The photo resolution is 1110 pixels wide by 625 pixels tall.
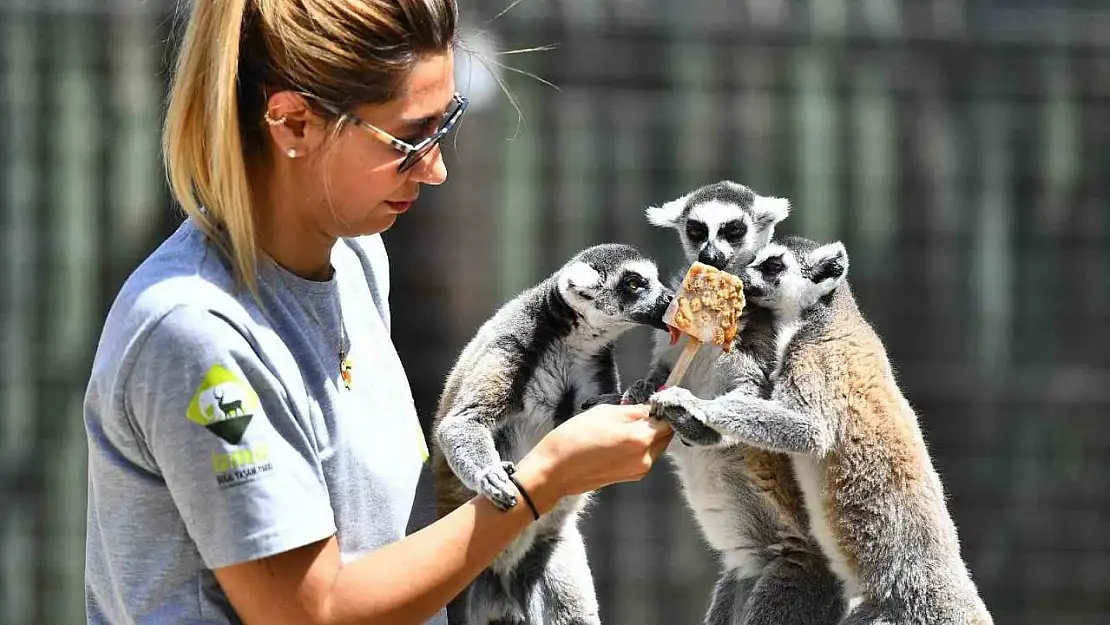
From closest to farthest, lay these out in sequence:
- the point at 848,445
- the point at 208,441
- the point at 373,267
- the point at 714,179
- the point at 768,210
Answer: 1. the point at 208,441
2. the point at 373,267
3. the point at 848,445
4. the point at 768,210
5. the point at 714,179

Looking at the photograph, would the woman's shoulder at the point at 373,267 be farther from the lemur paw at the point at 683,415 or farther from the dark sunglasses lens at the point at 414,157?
the lemur paw at the point at 683,415

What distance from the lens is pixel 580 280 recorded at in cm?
281

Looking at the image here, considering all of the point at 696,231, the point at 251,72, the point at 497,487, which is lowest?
the point at 497,487

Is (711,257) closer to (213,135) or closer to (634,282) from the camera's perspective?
(634,282)

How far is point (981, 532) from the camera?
224 inches

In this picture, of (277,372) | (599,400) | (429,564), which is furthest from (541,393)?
(277,372)

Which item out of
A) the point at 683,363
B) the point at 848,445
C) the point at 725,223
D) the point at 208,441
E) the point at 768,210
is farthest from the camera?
the point at 768,210

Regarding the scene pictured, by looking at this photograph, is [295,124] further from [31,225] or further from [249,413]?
[31,225]

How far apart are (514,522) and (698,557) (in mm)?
3460

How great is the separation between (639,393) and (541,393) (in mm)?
297

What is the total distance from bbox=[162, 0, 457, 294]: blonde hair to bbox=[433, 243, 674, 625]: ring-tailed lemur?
28.9 inches

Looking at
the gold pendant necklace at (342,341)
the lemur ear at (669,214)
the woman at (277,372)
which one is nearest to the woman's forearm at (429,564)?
the woman at (277,372)

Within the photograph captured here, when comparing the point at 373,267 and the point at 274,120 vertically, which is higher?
the point at 274,120

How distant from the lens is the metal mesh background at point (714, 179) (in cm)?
555
